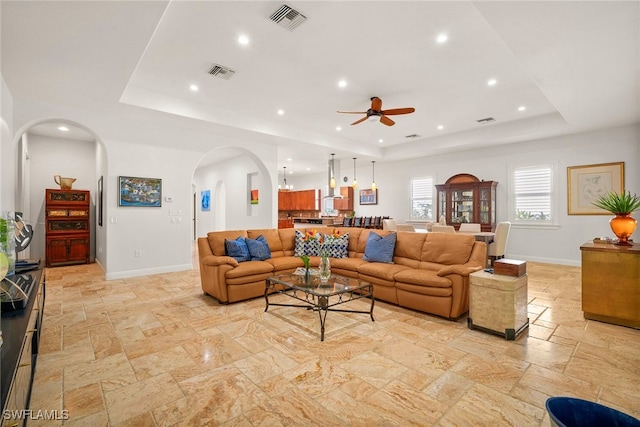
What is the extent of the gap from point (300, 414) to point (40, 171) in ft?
26.4

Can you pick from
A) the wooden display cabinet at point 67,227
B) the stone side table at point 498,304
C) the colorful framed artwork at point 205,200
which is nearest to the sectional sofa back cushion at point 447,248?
the stone side table at point 498,304

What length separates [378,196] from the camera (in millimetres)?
9961

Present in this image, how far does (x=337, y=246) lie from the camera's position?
15.8 feet

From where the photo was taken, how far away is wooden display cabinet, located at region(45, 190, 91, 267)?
21.0 ft

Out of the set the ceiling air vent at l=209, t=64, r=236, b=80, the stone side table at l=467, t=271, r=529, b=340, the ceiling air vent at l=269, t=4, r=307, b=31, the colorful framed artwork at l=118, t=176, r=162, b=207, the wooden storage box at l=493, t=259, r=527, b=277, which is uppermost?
the ceiling air vent at l=209, t=64, r=236, b=80

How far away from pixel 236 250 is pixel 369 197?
6.71 metres

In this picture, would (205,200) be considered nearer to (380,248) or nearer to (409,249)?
(380,248)

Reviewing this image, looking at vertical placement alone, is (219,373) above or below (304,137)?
below

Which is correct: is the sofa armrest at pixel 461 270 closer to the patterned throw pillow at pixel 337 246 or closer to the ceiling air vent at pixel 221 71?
the patterned throw pillow at pixel 337 246

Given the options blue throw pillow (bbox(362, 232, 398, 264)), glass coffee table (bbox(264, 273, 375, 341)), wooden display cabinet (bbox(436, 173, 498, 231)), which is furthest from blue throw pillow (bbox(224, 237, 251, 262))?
wooden display cabinet (bbox(436, 173, 498, 231))

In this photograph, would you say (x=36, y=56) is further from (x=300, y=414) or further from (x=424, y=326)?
(x=424, y=326)

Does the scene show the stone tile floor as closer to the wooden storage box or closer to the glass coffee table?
the glass coffee table

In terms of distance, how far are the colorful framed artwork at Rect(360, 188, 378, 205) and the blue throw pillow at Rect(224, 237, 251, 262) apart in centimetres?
646

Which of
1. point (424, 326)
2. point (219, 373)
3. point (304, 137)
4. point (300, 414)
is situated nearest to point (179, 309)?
point (219, 373)
